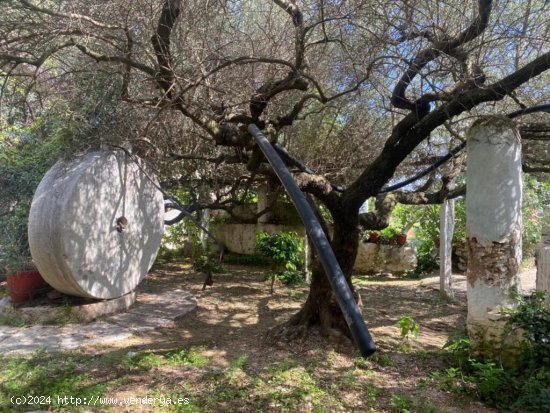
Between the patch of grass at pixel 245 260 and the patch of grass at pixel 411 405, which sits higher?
the patch of grass at pixel 245 260

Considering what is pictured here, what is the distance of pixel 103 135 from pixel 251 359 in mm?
4044

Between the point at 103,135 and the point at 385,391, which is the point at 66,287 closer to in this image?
the point at 103,135

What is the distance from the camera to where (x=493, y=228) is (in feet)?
14.1

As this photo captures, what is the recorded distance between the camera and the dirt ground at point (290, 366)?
3.63 meters

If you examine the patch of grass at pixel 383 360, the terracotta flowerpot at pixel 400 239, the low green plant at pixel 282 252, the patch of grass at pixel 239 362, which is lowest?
the patch of grass at pixel 239 362

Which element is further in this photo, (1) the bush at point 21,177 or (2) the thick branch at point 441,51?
(1) the bush at point 21,177

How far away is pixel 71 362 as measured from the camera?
14.0ft

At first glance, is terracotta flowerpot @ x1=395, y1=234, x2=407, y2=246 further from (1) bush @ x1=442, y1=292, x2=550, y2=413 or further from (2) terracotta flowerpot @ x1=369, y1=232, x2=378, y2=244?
(1) bush @ x1=442, y1=292, x2=550, y2=413

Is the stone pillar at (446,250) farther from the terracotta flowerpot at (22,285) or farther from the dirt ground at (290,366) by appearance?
the terracotta flowerpot at (22,285)

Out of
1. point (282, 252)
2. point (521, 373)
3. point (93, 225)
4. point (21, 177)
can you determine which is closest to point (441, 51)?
point (521, 373)

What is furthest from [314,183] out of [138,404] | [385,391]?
[138,404]

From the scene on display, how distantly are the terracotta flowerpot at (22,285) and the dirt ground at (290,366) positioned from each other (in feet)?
6.73

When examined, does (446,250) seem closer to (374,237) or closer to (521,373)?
(374,237)

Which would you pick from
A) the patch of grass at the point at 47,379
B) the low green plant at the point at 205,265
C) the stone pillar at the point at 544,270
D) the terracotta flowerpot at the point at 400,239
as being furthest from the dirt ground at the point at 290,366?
the terracotta flowerpot at the point at 400,239
